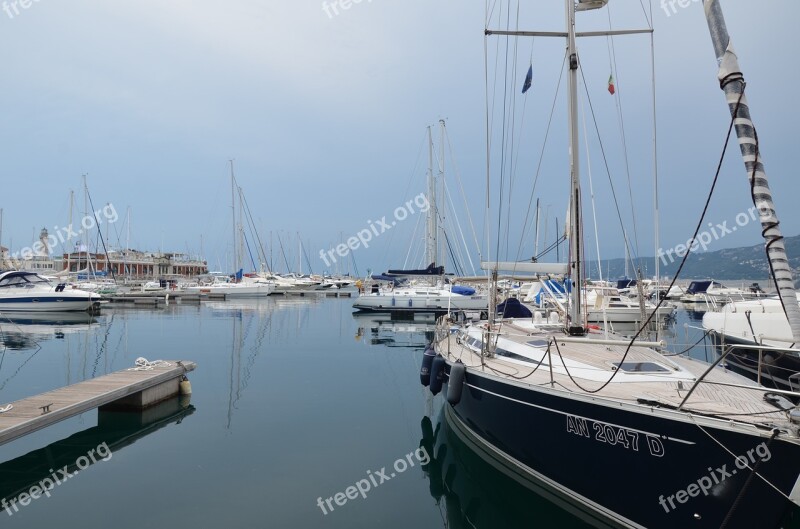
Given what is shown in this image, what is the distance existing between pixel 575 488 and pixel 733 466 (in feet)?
6.61

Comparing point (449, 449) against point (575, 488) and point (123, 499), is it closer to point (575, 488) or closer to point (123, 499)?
point (575, 488)

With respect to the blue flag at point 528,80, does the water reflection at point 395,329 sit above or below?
below

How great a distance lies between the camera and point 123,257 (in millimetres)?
95562

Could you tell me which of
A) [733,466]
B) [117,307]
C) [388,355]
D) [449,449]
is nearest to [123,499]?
[449,449]

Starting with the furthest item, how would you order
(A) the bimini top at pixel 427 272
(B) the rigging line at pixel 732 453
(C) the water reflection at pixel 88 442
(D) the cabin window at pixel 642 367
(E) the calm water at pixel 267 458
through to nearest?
(A) the bimini top at pixel 427 272 < (C) the water reflection at pixel 88 442 < (D) the cabin window at pixel 642 367 < (E) the calm water at pixel 267 458 < (B) the rigging line at pixel 732 453

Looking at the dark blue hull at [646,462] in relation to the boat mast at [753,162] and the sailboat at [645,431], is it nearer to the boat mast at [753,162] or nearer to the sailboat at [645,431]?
the sailboat at [645,431]

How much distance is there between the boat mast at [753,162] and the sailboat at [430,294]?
109 feet

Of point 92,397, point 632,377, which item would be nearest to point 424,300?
point 92,397

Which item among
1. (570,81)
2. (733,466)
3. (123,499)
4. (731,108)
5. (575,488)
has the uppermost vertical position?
(570,81)

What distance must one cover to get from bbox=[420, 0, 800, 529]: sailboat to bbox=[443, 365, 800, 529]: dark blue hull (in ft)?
0.03

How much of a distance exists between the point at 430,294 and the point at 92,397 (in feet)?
102

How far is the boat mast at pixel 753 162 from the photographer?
5152 mm

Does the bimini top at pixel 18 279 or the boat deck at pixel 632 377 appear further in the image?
the bimini top at pixel 18 279

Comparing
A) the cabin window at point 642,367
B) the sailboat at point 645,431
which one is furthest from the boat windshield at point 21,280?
the cabin window at point 642,367
